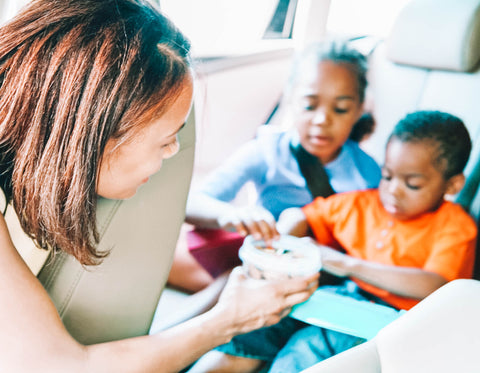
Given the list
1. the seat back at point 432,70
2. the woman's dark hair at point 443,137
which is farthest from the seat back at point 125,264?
the seat back at point 432,70

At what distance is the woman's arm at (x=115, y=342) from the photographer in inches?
19.5

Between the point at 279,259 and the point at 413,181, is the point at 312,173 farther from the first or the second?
the point at 279,259

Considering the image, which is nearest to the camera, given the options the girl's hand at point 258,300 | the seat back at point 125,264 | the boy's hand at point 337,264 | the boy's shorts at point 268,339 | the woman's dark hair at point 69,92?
the woman's dark hair at point 69,92

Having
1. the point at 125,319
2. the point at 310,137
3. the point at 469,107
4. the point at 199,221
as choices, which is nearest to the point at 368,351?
the point at 125,319

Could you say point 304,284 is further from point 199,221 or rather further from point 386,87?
point 386,87

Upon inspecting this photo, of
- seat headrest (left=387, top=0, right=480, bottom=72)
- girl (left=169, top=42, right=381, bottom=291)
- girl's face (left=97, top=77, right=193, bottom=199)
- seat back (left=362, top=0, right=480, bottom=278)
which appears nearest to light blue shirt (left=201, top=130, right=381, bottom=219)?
girl (left=169, top=42, right=381, bottom=291)

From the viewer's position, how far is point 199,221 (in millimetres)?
1111

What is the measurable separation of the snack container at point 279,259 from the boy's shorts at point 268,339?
5.4 inches

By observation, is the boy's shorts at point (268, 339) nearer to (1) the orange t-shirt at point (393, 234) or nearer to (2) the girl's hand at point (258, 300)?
(1) the orange t-shirt at point (393, 234)

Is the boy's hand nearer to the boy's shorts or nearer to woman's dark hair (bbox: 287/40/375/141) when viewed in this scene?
the boy's shorts

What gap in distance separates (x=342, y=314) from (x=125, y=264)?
1.41ft

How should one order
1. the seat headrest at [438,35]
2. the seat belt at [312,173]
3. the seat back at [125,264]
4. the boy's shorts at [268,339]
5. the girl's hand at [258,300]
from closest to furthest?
the seat back at [125,264] < the girl's hand at [258,300] < the boy's shorts at [268,339] < the seat headrest at [438,35] < the seat belt at [312,173]

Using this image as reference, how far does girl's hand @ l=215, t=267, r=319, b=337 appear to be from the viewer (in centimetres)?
77

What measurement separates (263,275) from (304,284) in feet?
0.28
